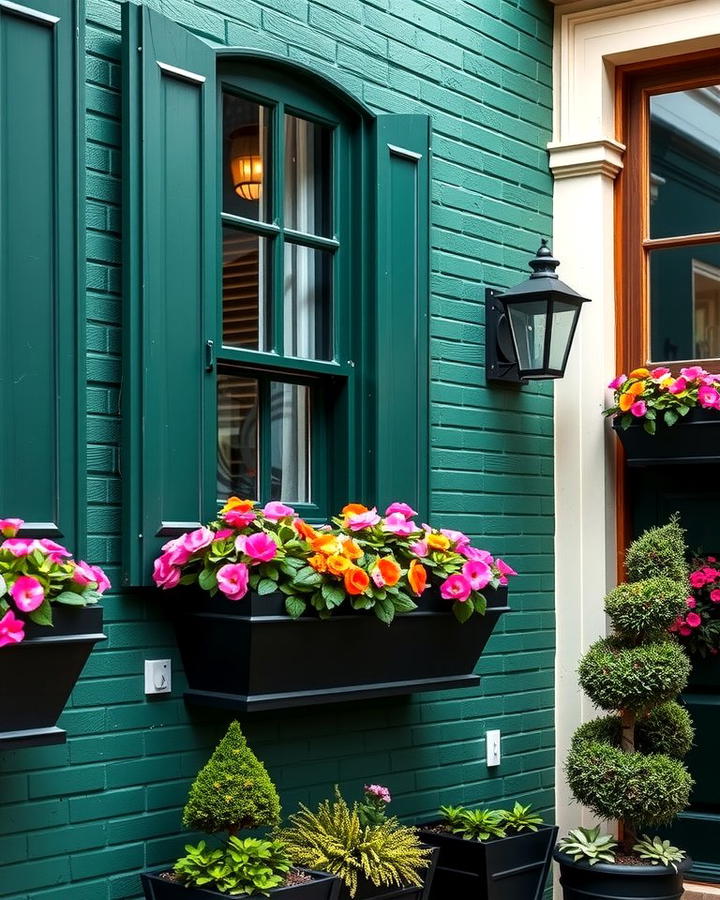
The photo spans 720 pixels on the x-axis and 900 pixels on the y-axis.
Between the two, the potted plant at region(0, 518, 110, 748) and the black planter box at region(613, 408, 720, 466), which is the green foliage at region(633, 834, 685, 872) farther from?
the potted plant at region(0, 518, 110, 748)

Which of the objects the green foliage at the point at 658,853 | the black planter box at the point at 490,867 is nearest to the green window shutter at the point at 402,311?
the black planter box at the point at 490,867

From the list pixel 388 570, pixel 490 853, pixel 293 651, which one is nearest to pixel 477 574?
pixel 388 570

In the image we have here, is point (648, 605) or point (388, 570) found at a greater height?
point (388, 570)

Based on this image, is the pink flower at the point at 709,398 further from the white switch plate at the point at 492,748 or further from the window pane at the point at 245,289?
the window pane at the point at 245,289

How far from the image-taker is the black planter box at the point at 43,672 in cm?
288

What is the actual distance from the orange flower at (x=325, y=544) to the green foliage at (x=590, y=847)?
4.88 feet

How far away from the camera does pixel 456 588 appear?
3908 millimetres

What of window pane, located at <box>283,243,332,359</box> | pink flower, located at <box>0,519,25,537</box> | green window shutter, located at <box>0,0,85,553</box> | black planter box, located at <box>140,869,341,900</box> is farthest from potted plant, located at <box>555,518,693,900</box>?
pink flower, located at <box>0,519,25,537</box>

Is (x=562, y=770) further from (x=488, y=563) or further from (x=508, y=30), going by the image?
(x=508, y=30)

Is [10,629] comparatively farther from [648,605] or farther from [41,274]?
[648,605]

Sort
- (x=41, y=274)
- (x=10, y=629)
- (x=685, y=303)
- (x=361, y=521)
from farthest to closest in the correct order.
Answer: (x=685, y=303)
(x=361, y=521)
(x=41, y=274)
(x=10, y=629)

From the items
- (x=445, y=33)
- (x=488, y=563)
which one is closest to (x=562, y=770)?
(x=488, y=563)

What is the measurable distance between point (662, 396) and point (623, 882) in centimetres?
164

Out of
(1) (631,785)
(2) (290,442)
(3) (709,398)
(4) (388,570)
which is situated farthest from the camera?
(3) (709,398)
